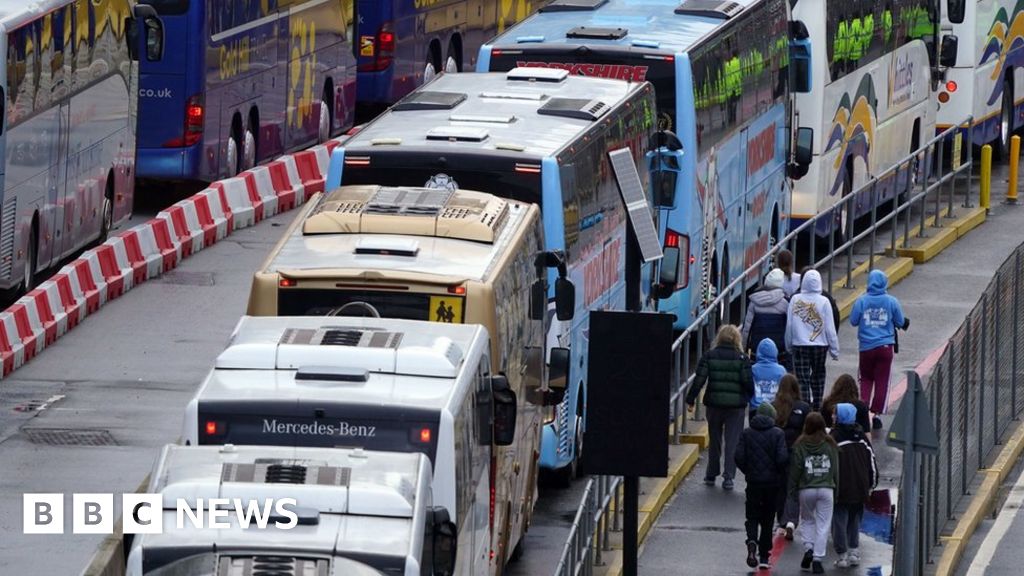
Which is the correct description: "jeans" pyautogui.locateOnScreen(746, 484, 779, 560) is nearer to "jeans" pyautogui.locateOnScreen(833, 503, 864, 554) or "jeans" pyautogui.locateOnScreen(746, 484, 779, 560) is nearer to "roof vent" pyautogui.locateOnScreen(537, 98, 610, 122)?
"jeans" pyautogui.locateOnScreen(833, 503, 864, 554)

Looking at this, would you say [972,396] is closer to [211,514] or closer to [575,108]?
[575,108]

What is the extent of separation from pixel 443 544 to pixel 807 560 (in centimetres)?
639

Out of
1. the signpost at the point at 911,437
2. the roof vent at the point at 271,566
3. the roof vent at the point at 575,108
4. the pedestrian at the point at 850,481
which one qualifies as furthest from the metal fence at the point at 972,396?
the roof vent at the point at 271,566

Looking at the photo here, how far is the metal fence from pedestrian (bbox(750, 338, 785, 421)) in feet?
4.02

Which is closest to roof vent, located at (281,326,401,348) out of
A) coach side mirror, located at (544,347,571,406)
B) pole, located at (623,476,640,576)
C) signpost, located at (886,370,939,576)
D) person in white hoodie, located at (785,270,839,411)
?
pole, located at (623,476,640,576)

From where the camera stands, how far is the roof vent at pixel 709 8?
89.6ft

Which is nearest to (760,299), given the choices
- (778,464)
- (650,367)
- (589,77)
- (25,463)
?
(589,77)

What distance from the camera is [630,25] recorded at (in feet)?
86.9

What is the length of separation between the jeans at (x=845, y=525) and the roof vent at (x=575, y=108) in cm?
420

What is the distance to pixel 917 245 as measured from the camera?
32.4 m

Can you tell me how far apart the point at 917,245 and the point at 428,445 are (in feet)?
61.3

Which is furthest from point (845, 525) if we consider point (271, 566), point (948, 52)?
point (948, 52)

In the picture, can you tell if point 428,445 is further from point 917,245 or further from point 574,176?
point 917,245

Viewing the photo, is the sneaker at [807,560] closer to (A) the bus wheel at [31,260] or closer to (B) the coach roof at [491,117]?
(B) the coach roof at [491,117]
